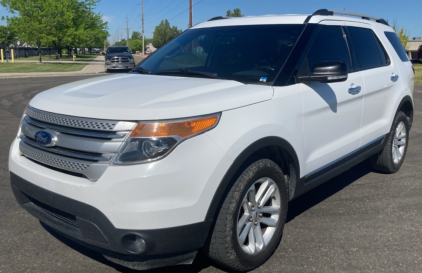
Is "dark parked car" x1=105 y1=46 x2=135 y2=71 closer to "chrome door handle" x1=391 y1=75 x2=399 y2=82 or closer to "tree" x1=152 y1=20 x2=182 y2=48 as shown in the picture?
"chrome door handle" x1=391 y1=75 x2=399 y2=82

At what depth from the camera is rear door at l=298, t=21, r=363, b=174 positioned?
3.50 m

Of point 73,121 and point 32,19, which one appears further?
point 32,19

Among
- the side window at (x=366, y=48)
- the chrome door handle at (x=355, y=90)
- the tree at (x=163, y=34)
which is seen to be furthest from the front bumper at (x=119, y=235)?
the tree at (x=163, y=34)

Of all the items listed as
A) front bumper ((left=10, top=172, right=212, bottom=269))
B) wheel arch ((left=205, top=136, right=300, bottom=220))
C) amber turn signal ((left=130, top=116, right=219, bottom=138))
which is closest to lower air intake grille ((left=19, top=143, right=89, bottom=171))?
front bumper ((left=10, top=172, right=212, bottom=269))

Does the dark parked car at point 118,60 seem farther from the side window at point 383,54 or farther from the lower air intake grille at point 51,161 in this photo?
the lower air intake grille at point 51,161

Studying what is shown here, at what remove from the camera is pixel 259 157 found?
10.1 feet

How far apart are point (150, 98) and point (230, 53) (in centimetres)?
138

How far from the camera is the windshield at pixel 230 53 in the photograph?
3582 mm

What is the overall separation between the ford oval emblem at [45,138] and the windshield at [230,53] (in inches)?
54.6

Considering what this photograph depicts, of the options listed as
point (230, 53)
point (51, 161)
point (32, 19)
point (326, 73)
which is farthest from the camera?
point (32, 19)

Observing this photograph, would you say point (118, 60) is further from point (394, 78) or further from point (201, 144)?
point (201, 144)

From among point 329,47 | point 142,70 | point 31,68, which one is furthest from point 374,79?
point 31,68

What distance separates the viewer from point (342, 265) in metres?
3.23

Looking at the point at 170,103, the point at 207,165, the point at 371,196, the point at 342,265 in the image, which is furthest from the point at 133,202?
the point at 371,196
